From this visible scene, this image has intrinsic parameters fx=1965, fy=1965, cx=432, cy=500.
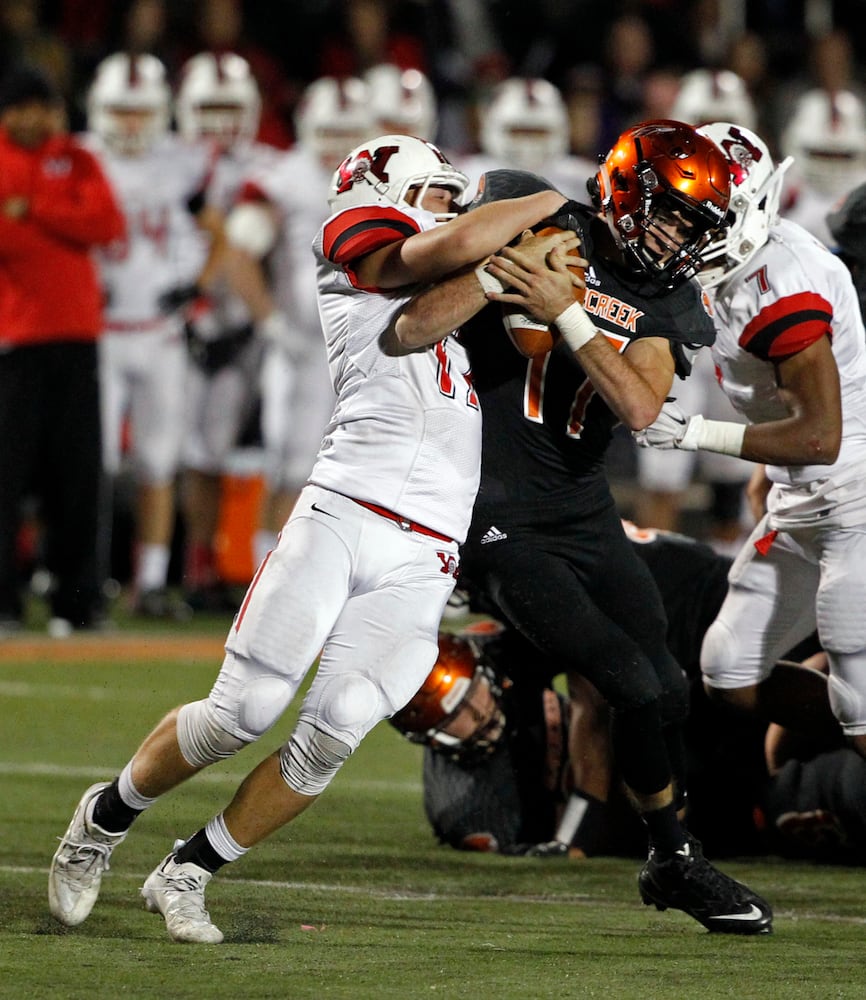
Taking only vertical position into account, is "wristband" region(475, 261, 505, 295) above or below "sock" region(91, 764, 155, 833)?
above

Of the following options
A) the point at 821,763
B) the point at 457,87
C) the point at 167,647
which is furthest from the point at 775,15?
the point at 821,763

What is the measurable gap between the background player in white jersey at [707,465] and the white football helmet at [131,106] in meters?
2.68

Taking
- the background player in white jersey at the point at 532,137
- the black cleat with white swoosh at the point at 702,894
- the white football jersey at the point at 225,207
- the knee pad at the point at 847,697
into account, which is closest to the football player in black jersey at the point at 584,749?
the knee pad at the point at 847,697

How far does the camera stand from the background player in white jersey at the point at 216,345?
9.55 meters

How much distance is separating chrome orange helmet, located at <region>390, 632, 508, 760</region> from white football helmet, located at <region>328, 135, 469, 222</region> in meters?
1.26

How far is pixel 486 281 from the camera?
3818 mm

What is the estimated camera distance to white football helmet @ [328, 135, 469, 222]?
3938 mm

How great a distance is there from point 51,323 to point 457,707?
3967mm

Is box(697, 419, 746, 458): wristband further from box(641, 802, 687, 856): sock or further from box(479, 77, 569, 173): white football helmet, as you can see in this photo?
box(479, 77, 569, 173): white football helmet

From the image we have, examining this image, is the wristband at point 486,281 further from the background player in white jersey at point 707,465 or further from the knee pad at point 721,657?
the background player in white jersey at point 707,465

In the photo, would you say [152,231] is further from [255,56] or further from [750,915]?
[750,915]

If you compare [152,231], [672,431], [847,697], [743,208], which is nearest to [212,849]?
[672,431]

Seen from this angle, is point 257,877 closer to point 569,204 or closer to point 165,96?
point 569,204

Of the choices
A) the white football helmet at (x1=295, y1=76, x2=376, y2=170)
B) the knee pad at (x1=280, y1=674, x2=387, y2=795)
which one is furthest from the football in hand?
the white football helmet at (x1=295, y1=76, x2=376, y2=170)
